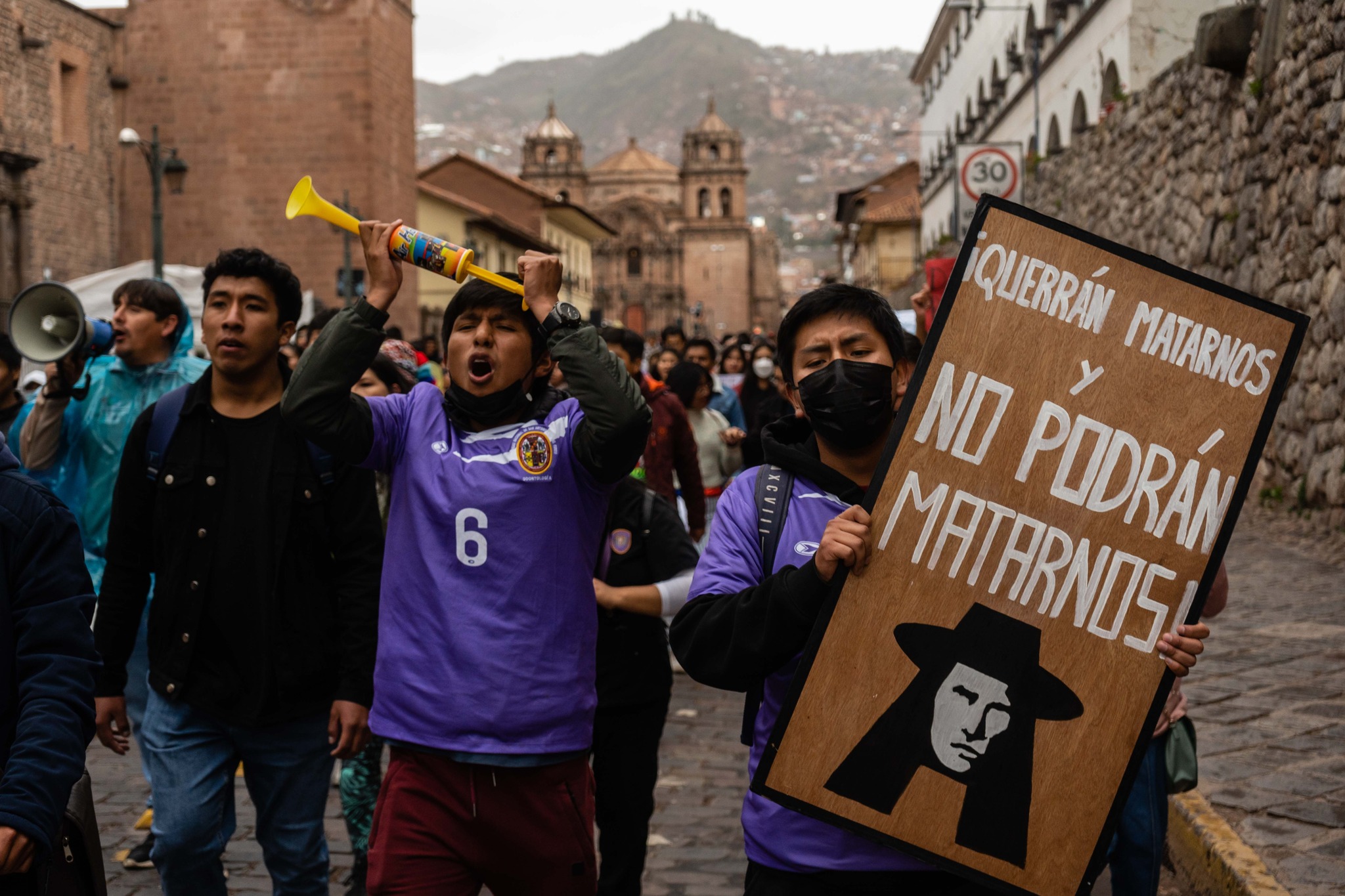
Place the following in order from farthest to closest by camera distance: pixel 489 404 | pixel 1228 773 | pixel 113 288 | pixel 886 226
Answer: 1. pixel 886 226
2. pixel 113 288
3. pixel 1228 773
4. pixel 489 404

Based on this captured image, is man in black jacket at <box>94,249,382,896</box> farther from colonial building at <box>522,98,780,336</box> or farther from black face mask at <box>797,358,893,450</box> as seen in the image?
colonial building at <box>522,98,780,336</box>

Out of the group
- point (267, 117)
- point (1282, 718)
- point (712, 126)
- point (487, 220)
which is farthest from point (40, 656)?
point (712, 126)

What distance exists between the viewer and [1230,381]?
A: 2533 millimetres

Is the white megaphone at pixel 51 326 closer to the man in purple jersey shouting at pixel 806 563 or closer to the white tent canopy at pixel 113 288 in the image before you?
the man in purple jersey shouting at pixel 806 563

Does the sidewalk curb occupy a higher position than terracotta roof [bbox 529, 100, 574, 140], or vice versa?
terracotta roof [bbox 529, 100, 574, 140]

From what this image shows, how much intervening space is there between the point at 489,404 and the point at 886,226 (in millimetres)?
64365

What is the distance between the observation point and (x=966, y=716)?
8.18 feet

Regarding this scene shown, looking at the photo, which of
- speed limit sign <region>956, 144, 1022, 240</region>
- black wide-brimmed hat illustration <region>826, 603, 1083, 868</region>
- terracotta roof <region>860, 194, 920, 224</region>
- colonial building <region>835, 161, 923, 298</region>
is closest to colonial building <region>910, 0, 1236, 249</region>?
colonial building <region>835, 161, 923, 298</region>

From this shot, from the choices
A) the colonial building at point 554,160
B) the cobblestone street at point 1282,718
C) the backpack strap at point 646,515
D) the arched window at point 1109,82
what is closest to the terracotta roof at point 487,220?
the arched window at point 1109,82

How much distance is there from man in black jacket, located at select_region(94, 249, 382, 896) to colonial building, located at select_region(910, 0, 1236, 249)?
55.1 ft

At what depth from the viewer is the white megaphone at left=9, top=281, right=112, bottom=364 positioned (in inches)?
222

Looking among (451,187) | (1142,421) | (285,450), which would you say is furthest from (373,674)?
(451,187)

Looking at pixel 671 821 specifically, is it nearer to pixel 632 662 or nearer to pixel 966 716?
pixel 632 662

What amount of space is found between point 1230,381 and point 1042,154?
2825 centimetres
